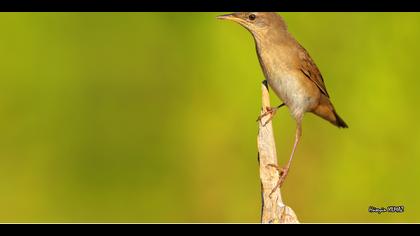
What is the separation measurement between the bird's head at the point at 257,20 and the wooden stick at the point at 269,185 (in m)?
1.04

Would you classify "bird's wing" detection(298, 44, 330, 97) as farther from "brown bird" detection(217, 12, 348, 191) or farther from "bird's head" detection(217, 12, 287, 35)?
"bird's head" detection(217, 12, 287, 35)

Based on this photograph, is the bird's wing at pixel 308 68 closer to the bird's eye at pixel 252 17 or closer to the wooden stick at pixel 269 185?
the bird's eye at pixel 252 17

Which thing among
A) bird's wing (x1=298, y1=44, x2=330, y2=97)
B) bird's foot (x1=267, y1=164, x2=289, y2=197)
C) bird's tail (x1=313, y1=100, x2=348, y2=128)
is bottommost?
bird's foot (x1=267, y1=164, x2=289, y2=197)

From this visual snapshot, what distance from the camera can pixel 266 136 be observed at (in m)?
4.97

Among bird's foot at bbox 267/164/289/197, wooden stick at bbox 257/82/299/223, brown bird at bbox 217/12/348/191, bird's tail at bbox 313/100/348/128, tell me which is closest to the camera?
wooden stick at bbox 257/82/299/223

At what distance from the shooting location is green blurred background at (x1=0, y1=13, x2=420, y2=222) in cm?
720

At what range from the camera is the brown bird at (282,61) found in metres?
5.89

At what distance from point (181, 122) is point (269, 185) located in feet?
9.19

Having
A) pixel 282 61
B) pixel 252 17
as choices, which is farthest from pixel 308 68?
pixel 252 17

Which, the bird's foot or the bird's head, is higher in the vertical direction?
the bird's head

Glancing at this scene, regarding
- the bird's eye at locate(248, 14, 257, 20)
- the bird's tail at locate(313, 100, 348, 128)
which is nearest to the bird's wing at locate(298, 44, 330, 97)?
the bird's tail at locate(313, 100, 348, 128)

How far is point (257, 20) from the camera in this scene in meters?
5.97

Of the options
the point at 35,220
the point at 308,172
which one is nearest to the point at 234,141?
the point at 308,172

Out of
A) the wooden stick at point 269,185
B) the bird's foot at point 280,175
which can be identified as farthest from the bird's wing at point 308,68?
the bird's foot at point 280,175
